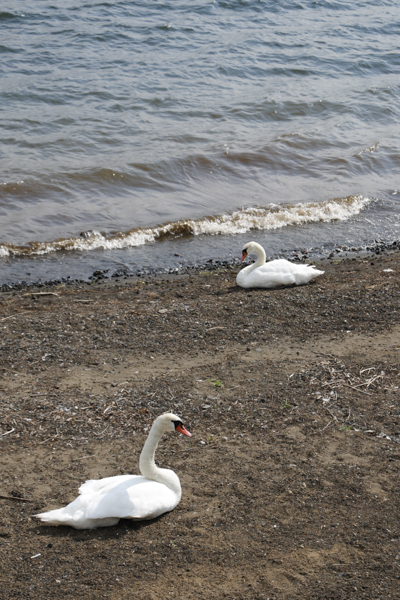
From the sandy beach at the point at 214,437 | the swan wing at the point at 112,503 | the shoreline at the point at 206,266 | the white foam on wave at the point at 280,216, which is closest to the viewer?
the sandy beach at the point at 214,437

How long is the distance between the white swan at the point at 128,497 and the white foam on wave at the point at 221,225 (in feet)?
23.5

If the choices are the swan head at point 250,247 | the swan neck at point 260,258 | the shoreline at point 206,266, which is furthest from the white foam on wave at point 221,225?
the swan neck at point 260,258

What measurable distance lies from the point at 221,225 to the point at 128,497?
8652 millimetres

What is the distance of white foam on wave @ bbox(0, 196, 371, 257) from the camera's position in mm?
11320

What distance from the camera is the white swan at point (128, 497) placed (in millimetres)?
4391

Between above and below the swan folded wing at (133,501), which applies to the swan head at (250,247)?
below

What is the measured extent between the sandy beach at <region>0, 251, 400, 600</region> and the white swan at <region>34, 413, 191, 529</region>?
14 cm

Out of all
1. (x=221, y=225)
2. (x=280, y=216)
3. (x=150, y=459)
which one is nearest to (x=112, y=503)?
(x=150, y=459)

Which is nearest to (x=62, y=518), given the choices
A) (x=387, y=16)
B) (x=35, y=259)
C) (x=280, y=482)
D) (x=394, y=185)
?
(x=280, y=482)

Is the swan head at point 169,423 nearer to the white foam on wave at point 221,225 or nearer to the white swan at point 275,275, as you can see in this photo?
the white swan at point 275,275

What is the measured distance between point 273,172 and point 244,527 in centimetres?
1172

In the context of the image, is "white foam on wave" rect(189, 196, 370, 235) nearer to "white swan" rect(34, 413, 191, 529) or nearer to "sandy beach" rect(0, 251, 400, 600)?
"sandy beach" rect(0, 251, 400, 600)

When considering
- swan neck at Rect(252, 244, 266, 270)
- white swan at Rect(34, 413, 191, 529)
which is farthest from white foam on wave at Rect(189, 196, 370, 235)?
white swan at Rect(34, 413, 191, 529)

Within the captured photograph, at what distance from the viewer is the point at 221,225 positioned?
41.1 feet
